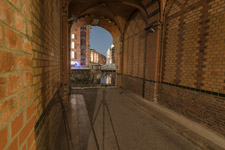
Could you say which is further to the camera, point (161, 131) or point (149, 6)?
point (149, 6)

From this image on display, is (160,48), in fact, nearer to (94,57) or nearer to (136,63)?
(136,63)

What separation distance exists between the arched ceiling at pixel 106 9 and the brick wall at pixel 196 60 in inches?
116

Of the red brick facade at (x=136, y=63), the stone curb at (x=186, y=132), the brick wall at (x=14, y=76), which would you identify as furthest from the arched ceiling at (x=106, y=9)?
the brick wall at (x=14, y=76)

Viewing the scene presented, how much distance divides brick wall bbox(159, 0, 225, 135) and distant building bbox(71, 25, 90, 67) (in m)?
32.8

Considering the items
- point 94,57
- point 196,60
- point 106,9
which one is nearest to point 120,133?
point 196,60

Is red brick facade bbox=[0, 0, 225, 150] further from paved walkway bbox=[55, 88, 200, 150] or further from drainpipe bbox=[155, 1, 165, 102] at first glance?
paved walkway bbox=[55, 88, 200, 150]

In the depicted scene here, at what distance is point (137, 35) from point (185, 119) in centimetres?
587

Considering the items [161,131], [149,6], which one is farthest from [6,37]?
[149,6]

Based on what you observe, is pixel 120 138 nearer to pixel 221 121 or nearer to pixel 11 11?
pixel 221 121

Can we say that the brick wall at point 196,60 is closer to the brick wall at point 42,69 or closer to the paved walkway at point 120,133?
the paved walkway at point 120,133

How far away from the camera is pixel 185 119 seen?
4320 millimetres

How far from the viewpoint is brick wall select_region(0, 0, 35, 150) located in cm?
69

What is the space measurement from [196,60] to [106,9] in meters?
7.67

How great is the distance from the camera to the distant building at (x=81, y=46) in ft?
118
